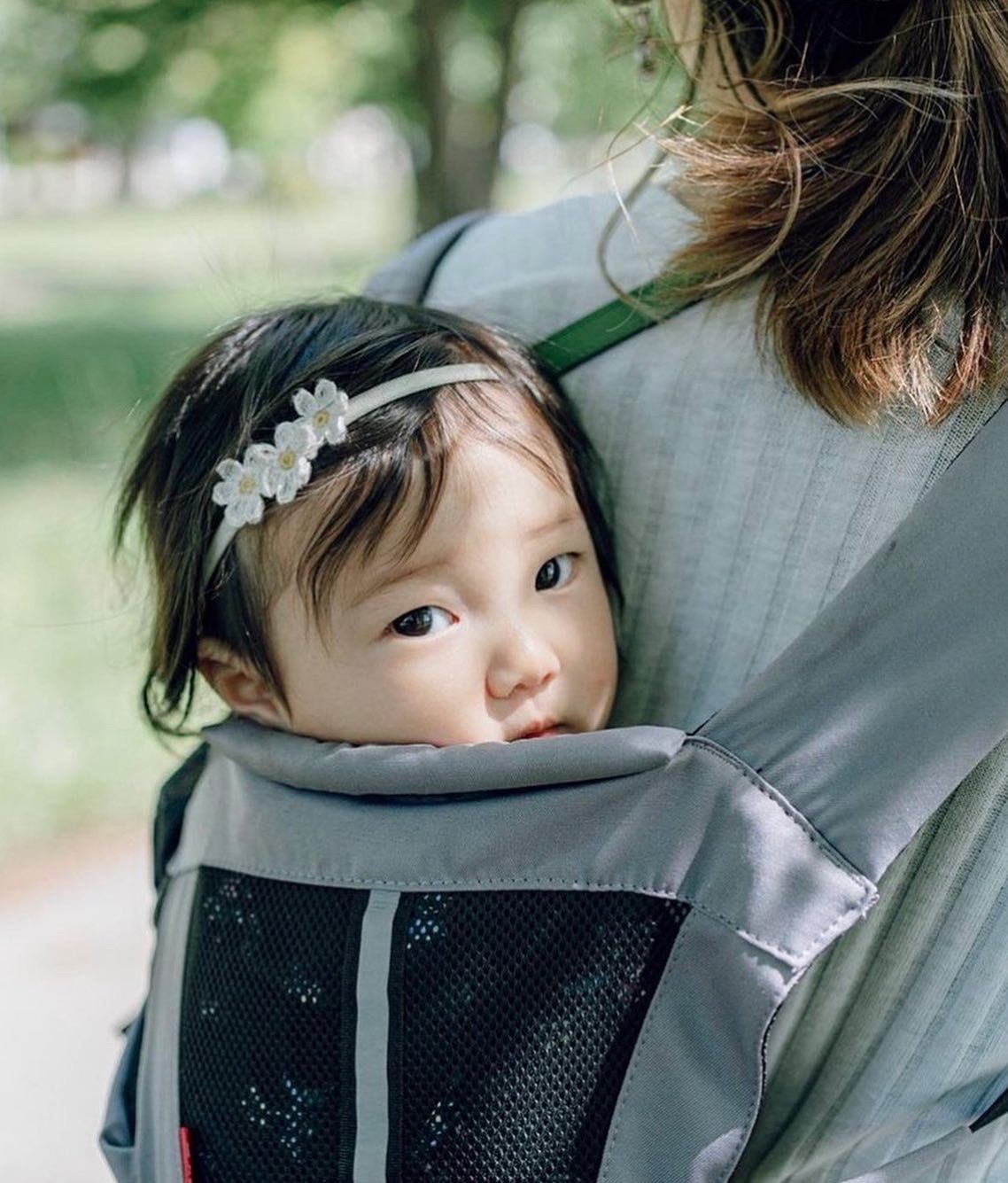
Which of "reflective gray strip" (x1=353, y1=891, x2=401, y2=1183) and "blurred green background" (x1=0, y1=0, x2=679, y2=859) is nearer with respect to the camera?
"reflective gray strip" (x1=353, y1=891, x2=401, y2=1183)

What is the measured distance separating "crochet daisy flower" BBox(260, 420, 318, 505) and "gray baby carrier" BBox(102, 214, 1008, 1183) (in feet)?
0.85

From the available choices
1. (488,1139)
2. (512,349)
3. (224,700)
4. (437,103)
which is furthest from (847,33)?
(437,103)

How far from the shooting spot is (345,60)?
16.2 metres

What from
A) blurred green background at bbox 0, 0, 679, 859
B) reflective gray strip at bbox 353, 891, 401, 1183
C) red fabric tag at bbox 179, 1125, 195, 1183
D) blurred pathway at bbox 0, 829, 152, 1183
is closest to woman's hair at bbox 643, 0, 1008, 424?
blurred green background at bbox 0, 0, 679, 859

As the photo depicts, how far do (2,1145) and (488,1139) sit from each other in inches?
86.0

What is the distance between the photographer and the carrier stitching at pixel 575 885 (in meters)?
1.13

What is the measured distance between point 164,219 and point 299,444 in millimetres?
27237

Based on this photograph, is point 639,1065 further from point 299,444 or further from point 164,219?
point 164,219

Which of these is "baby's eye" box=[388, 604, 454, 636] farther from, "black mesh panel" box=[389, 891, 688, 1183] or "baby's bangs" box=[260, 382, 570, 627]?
"black mesh panel" box=[389, 891, 688, 1183]

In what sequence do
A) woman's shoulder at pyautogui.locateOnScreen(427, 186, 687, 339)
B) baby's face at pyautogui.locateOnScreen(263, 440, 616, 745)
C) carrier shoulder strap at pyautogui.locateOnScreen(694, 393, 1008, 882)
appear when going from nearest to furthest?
carrier shoulder strap at pyautogui.locateOnScreen(694, 393, 1008, 882), baby's face at pyautogui.locateOnScreen(263, 440, 616, 745), woman's shoulder at pyautogui.locateOnScreen(427, 186, 687, 339)

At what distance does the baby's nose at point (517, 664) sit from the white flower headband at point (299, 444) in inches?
10.2

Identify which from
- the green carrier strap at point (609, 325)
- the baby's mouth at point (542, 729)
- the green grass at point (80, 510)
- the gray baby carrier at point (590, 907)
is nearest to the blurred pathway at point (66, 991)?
the green grass at point (80, 510)

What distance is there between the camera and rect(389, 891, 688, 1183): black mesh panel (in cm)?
120

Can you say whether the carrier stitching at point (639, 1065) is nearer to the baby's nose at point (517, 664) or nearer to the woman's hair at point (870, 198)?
the baby's nose at point (517, 664)
